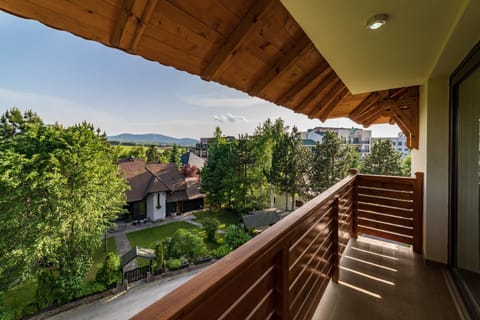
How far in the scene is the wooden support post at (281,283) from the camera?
3.44ft

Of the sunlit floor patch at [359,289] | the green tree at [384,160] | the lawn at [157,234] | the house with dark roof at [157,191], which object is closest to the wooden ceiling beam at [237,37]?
the sunlit floor patch at [359,289]

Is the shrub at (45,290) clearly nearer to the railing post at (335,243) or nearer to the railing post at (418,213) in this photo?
the railing post at (335,243)

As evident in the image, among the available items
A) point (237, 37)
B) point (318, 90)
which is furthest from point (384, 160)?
point (237, 37)

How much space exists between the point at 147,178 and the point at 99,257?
5996 millimetres

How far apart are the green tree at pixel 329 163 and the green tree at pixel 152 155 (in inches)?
698

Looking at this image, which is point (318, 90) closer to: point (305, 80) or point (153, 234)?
point (305, 80)

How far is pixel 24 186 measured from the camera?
7.05 m

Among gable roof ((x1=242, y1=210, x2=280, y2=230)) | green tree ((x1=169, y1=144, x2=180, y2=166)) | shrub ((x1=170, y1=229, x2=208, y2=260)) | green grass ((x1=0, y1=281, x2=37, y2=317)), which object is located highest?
green tree ((x1=169, y1=144, x2=180, y2=166))

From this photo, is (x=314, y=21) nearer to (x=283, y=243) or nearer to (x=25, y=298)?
(x=283, y=243)

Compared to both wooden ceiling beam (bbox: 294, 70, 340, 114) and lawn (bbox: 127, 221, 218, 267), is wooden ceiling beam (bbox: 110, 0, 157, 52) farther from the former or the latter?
lawn (bbox: 127, 221, 218, 267)

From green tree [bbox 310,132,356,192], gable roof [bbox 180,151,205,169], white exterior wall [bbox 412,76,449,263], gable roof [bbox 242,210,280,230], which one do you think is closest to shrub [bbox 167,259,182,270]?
gable roof [bbox 242,210,280,230]

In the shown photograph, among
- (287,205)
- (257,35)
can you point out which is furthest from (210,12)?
(287,205)

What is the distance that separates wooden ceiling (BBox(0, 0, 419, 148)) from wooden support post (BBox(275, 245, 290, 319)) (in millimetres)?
1381

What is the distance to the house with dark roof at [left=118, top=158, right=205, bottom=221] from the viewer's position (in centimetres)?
1368
